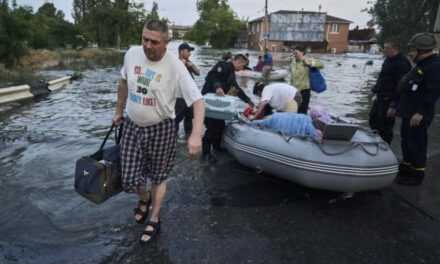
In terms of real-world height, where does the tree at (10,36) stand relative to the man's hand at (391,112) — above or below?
above

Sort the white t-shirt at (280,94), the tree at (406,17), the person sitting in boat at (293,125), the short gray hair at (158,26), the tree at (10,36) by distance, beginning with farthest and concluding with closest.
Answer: the tree at (406,17) → the tree at (10,36) → the white t-shirt at (280,94) → the person sitting in boat at (293,125) → the short gray hair at (158,26)

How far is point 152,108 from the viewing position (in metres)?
2.99

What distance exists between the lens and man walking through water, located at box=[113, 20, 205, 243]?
9.54 feet

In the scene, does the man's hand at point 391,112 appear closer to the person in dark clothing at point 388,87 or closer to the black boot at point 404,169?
the person in dark clothing at point 388,87

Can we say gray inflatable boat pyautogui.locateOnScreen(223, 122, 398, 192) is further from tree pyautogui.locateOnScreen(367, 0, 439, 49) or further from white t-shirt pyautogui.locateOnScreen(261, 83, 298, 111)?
tree pyautogui.locateOnScreen(367, 0, 439, 49)

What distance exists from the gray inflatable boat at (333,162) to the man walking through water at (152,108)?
4.61ft

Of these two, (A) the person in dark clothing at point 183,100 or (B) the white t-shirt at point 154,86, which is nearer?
(B) the white t-shirt at point 154,86

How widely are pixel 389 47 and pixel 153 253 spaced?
4024 mm

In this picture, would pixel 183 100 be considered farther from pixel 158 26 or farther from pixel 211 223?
pixel 158 26

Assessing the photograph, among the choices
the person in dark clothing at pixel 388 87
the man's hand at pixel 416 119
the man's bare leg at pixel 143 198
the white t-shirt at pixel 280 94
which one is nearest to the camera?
the man's bare leg at pixel 143 198

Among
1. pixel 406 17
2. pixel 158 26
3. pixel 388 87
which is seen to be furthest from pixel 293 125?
pixel 406 17

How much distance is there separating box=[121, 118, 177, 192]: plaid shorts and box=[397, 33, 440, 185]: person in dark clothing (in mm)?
3006

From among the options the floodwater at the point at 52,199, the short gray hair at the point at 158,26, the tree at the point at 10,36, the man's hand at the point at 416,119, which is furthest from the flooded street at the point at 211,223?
the tree at the point at 10,36

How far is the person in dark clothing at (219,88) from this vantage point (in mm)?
5805
